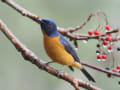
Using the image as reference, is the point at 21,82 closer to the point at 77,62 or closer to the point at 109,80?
the point at 109,80

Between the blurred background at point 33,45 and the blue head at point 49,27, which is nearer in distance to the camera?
the blue head at point 49,27

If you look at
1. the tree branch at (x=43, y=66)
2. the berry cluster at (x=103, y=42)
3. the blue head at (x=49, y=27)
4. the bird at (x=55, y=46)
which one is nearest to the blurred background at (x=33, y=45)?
the bird at (x=55, y=46)

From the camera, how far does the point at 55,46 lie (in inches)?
110

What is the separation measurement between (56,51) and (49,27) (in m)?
0.20

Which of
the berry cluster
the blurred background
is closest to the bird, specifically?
the berry cluster

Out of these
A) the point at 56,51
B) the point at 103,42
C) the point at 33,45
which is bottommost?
the point at 33,45

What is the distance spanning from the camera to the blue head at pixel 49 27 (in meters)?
2.65

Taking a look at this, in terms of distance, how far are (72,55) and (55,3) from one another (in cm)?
399

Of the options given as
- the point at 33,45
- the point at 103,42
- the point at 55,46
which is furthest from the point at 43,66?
the point at 33,45

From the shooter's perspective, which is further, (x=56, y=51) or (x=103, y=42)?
(x=56, y=51)

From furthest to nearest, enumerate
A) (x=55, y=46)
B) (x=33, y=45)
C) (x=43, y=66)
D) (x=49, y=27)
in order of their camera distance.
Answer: (x=33, y=45) < (x=55, y=46) < (x=49, y=27) < (x=43, y=66)

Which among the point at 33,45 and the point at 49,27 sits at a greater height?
the point at 49,27

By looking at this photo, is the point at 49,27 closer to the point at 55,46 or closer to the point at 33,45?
the point at 55,46

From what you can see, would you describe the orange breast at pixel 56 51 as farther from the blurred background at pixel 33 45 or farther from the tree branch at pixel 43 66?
the blurred background at pixel 33 45
